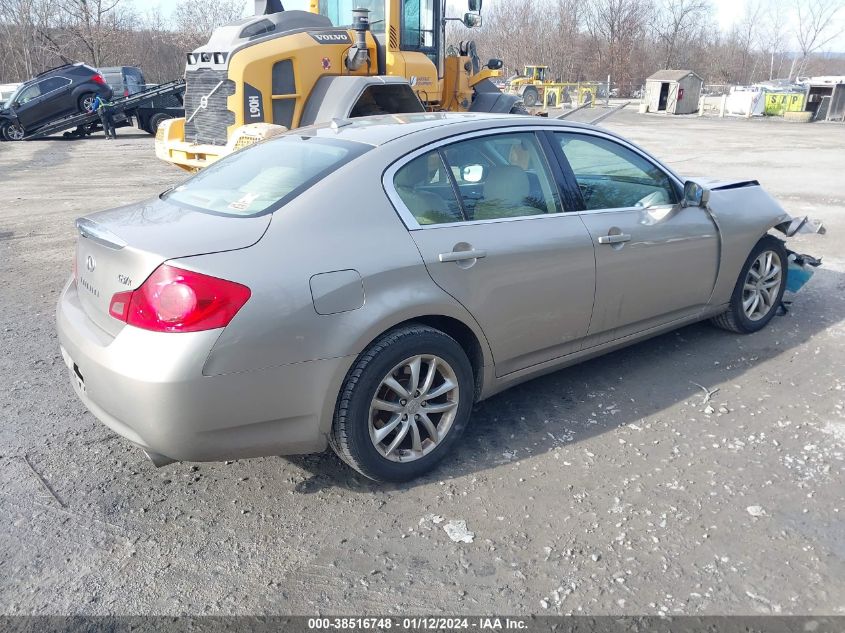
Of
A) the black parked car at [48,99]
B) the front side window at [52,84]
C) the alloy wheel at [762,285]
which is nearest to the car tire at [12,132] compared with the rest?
the black parked car at [48,99]

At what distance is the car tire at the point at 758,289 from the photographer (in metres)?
4.71

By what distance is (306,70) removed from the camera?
29.5ft

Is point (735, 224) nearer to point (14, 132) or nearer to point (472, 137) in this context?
point (472, 137)

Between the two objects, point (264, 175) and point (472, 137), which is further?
point (472, 137)

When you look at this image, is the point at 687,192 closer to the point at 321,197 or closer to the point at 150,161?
the point at 321,197

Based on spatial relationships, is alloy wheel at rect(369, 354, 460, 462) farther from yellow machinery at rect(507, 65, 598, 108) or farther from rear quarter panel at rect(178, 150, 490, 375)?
yellow machinery at rect(507, 65, 598, 108)

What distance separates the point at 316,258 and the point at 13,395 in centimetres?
246

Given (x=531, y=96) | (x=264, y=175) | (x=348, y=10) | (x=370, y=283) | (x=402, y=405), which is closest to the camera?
(x=370, y=283)

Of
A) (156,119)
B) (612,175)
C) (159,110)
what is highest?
(612,175)

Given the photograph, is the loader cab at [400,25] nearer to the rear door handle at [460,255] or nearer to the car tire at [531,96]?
the rear door handle at [460,255]

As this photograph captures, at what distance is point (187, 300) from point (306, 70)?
7.29m

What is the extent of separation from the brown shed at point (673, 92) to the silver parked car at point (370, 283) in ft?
111

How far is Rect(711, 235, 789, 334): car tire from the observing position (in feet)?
15.5

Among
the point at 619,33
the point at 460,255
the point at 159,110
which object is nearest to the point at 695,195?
the point at 460,255
